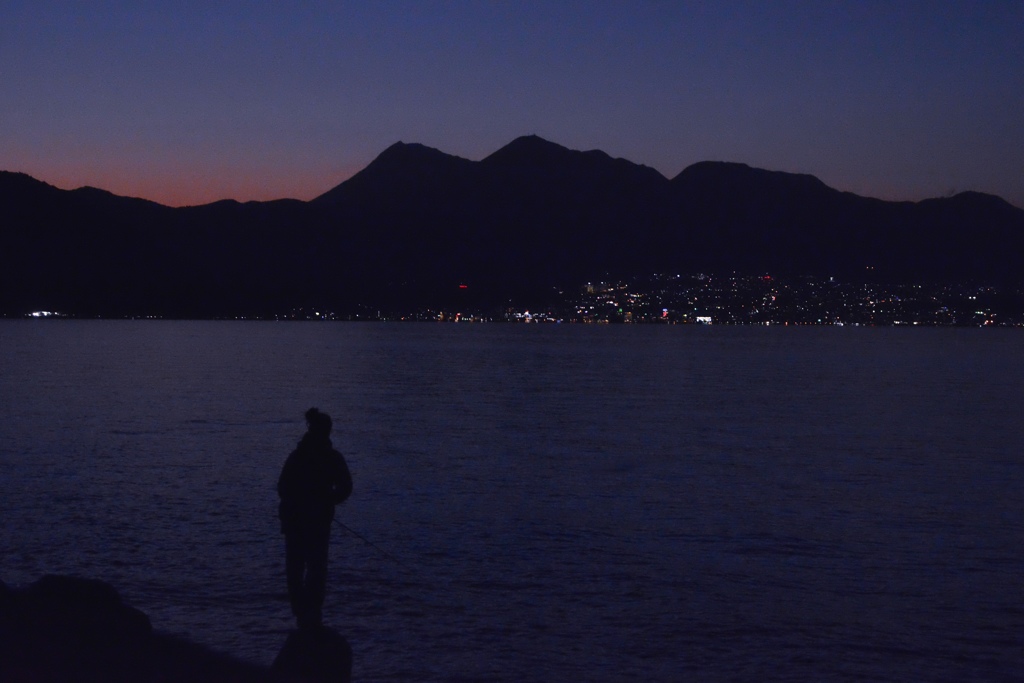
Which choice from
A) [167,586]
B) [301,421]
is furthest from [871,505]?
[301,421]

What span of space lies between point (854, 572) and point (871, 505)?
5.28 meters

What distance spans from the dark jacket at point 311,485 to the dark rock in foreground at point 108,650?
1214 millimetres

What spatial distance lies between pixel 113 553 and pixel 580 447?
14.4 meters

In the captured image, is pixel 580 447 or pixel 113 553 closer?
pixel 113 553

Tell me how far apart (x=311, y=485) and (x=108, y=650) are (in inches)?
77.4

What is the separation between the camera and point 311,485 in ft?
29.7

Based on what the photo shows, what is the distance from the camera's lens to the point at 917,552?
15.3 m

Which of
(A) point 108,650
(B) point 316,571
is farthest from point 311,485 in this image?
(A) point 108,650

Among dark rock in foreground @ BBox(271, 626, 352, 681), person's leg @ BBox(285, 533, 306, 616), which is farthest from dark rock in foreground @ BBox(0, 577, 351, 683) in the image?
person's leg @ BBox(285, 533, 306, 616)

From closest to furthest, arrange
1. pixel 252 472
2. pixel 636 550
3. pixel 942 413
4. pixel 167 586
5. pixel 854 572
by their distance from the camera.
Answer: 1. pixel 167 586
2. pixel 854 572
3. pixel 636 550
4. pixel 252 472
5. pixel 942 413

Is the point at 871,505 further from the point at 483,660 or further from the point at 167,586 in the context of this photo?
the point at 167,586

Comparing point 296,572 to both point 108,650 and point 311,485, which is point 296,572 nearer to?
point 311,485

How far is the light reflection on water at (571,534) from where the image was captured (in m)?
11.0

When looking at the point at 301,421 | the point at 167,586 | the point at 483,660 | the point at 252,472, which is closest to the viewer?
the point at 483,660
